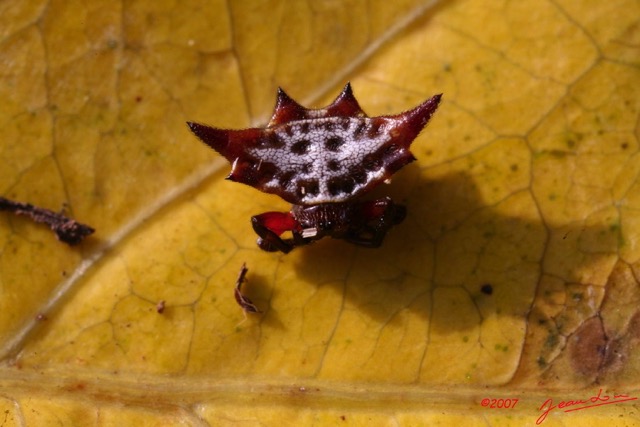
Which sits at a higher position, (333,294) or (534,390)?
(333,294)

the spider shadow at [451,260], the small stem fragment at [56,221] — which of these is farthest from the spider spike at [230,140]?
the small stem fragment at [56,221]

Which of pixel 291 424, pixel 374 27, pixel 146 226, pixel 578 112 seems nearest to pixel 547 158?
pixel 578 112

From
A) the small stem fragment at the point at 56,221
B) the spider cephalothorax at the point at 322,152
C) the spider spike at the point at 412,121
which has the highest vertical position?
the spider spike at the point at 412,121

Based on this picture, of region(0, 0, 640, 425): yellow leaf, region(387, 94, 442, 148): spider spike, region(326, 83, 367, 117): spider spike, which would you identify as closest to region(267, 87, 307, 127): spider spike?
region(326, 83, 367, 117): spider spike

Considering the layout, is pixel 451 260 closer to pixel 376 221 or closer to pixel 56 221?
pixel 376 221

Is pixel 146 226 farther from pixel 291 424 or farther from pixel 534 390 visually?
pixel 534 390

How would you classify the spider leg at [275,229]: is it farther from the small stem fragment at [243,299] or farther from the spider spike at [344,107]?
the spider spike at [344,107]
